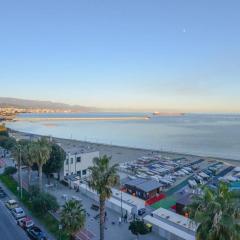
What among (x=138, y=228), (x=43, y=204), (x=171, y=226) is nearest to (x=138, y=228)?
(x=138, y=228)

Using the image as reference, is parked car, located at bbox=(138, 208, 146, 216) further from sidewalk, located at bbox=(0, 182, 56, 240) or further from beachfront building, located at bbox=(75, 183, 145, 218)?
sidewalk, located at bbox=(0, 182, 56, 240)

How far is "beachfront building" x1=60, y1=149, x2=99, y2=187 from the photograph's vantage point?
45.9 m

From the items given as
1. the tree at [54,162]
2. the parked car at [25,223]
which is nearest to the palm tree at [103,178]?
the parked car at [25,223]

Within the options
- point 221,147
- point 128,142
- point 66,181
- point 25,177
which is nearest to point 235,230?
point 66,181

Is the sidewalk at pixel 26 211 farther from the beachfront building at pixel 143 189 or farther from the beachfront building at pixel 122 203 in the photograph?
the beachfront building at pixel 143 189

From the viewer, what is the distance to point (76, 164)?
49781mm

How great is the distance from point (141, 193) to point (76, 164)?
14.1m

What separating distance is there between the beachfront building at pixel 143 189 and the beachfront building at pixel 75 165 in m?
7.96

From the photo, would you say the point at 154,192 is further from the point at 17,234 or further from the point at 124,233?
the point at 17,234

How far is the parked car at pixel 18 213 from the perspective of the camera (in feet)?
99.5

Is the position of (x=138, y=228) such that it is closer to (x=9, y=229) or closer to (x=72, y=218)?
(x=72, y=218)

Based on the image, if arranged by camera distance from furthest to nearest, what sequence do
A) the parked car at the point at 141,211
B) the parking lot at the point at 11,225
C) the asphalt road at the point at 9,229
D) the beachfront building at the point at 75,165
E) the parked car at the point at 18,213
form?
1. the beachfront building at the point at 75,165
2. the parked car at the point at 141,211
3. the parked car at the point at 18,213
4. the parking lot at the point at 11,225
5. the asphalt road at the point at 9,229

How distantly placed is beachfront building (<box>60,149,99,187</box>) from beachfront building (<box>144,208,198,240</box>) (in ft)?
54.1

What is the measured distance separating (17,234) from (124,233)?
989 centimetres
